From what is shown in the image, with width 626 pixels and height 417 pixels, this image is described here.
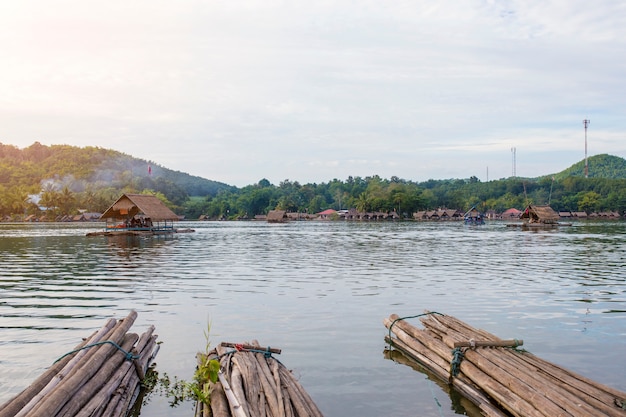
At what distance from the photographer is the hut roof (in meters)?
56.7

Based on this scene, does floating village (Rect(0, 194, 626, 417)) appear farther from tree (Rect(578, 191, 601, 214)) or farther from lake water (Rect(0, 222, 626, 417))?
tree (Rect(578, 191, 601, 214))

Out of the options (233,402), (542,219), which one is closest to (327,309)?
(233,402)

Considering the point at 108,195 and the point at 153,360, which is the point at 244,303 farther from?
the point at 108,195

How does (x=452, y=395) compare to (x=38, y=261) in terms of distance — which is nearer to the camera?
(x=452, y=395)

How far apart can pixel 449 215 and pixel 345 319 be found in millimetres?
129795

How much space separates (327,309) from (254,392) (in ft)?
28.3

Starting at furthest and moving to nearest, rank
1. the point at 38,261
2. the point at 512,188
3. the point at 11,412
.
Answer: the point at 512,188 → the point at 38,261 → the point at 11,412

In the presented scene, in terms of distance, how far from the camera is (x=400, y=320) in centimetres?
1216

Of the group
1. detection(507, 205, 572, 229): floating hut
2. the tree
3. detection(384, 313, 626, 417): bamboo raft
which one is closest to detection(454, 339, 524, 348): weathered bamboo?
detection(384, 313, 626, 417): bamboo raft

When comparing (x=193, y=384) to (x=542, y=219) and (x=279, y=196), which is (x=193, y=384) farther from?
(x=279, y=196)

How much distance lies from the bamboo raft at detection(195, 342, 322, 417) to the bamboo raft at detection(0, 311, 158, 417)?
A: 130 centimetres

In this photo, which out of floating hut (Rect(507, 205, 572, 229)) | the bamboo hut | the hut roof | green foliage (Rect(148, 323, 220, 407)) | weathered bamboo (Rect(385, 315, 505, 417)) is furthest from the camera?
the bamboo hut

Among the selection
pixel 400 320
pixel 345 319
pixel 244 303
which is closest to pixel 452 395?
pixel 400 320

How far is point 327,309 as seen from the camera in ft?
52.2
